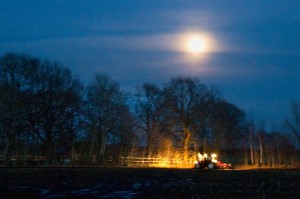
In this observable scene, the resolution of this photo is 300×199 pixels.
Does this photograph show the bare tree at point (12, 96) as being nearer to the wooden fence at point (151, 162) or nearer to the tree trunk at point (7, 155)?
the tree trunk at point (7, 155)

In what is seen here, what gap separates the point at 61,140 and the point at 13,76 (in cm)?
1242

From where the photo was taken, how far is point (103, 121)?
77438 mm

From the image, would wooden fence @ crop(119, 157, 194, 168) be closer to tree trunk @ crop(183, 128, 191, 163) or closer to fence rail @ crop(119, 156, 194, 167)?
fence rail @ crop(119, 156, 194, 167)

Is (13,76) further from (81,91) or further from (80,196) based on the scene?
(80,196)

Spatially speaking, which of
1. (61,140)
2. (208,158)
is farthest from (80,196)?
(61,140)

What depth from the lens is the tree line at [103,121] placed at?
64688 millimetres

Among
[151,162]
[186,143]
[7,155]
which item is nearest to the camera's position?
[7,155]

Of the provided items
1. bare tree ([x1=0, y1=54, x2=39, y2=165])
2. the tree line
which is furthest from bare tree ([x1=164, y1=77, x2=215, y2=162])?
bare tree ([x1=0, y1=54, x2=39, y2=165])

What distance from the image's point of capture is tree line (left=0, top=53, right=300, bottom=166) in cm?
6469

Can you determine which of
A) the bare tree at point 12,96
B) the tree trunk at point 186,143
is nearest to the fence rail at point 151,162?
the tree trunk at point 186,143

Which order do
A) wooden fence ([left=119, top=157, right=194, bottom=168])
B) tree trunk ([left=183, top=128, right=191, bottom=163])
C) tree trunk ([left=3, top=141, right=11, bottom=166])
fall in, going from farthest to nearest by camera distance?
tree trunk ([left=183, top=128, right=191, bottom=163]), wooden fence ([left=119, top=157, right=194, bottom=168]), tree trunk ([left=3, top=141, right=11, bottom=166])

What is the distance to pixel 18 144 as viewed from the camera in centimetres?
6406

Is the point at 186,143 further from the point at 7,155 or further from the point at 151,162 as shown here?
the point at 7,155

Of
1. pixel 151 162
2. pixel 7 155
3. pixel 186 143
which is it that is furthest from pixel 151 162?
pixel 7 155
